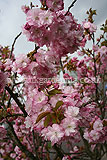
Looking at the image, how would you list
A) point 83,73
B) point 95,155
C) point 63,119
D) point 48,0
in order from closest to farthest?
1. point 63,119
2. point 48,0
3. point 95,155
4. point 83,73

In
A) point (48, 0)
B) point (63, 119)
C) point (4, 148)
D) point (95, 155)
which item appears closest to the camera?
point (63, 119)

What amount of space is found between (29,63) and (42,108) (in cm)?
28

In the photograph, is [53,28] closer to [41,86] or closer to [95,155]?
[41,86]

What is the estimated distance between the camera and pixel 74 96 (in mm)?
828

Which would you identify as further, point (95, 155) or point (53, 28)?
point (95, 155)

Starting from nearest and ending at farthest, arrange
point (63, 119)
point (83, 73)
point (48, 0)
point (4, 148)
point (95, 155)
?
point (63, 119) → point (48, 0) → point (95, 155) → point (83, 73) → point (4, 148)

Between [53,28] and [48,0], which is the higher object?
[48,0]

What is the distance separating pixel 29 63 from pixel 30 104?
0.24 meters

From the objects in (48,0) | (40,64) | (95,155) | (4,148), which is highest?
(48,0)

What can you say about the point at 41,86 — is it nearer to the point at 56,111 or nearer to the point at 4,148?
the point at 56,111

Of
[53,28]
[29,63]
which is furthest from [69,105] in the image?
[53,28]

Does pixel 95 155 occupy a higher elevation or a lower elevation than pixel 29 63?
lower

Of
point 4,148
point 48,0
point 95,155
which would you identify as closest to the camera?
point 48,0

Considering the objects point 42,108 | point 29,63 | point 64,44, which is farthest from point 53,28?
point 42,108
